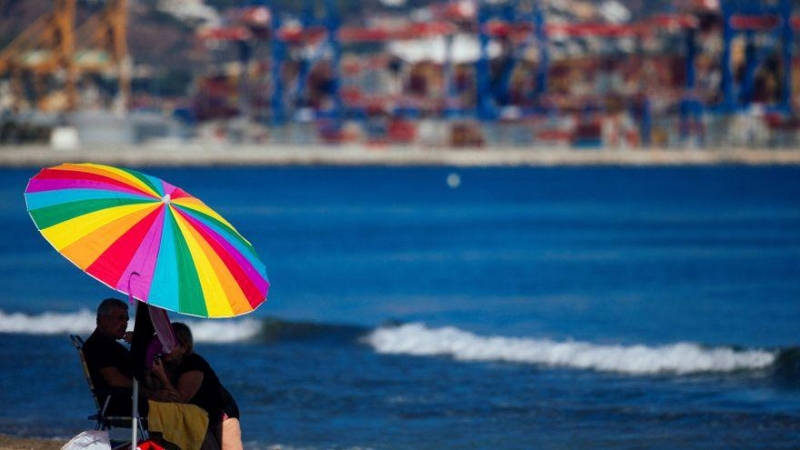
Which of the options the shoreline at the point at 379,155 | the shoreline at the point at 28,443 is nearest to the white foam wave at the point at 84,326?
the shoreline at the point at 28,443

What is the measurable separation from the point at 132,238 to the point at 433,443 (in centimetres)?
421

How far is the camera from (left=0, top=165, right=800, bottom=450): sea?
426 inches

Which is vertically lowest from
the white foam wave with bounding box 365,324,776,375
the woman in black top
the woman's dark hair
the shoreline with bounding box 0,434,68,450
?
the white foam wave with bounding box 365,324,776,375

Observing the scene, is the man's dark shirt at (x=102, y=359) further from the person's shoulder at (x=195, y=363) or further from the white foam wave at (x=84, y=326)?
the white foam wave at (x=84, y=326)

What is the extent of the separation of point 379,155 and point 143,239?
82278 mm

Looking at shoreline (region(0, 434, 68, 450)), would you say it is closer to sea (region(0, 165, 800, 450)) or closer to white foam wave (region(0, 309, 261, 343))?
sea (region(0, 165, 800, 450))

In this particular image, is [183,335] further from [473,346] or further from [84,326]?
[84,326]

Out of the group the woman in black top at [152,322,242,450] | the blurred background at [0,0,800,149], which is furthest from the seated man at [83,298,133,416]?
→ the blurred background at [0,0,800,149]

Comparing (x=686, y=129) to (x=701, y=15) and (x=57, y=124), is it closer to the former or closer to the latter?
(x=701, y=15)

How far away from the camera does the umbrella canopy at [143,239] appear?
6266mm

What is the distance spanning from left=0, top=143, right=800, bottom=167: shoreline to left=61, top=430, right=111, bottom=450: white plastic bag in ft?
249

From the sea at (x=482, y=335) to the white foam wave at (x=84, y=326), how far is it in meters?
0.06

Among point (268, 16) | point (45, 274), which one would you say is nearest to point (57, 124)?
point (268, 16)

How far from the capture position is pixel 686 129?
302 feet
